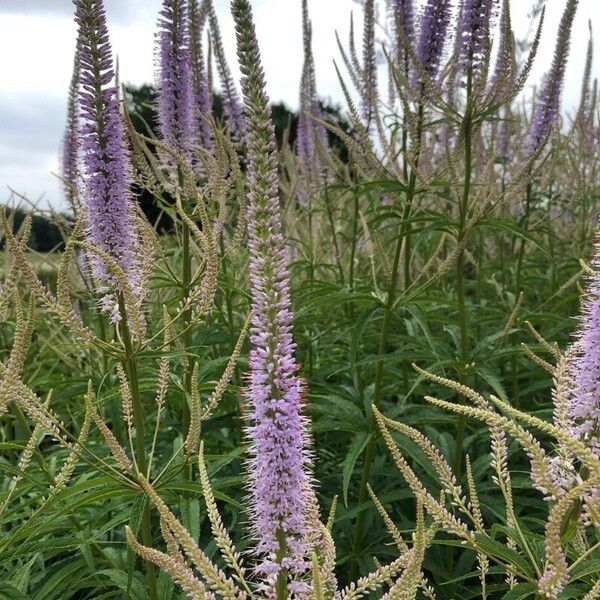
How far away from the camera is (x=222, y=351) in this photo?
4.95 meters

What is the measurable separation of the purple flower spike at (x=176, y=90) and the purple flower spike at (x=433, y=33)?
4.69ft

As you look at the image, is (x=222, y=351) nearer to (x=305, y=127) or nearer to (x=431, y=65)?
(x=431, y=65)

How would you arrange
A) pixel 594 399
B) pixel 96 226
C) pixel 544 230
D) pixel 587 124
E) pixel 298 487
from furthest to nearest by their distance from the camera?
1. pixel 587 124
2. pixel 544 230
3. pixel 96 226
4. pixel 594 399
5. pixel 298 487

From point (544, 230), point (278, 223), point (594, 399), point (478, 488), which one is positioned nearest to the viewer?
point (278, 223)

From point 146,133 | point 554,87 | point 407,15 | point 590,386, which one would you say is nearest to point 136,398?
point 590,386

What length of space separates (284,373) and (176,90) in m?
2.58

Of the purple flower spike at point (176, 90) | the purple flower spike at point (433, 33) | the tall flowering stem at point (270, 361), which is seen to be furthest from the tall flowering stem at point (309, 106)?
the tall flowering stem at point (270, 361)

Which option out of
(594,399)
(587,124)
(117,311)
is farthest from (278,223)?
(587,124)

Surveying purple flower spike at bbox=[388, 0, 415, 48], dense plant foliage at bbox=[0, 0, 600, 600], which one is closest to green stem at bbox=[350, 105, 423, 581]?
dense plant foliage at bbox=[0, 0, 600, 600]

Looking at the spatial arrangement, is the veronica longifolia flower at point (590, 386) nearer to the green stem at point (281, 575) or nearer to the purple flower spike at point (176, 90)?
the green stem at point (281, 575)

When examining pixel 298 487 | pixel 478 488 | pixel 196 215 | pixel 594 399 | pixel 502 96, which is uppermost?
pixel 502 96

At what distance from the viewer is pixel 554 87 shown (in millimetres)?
5301

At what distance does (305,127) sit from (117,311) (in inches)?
221

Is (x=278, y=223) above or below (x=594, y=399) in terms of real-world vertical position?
above
